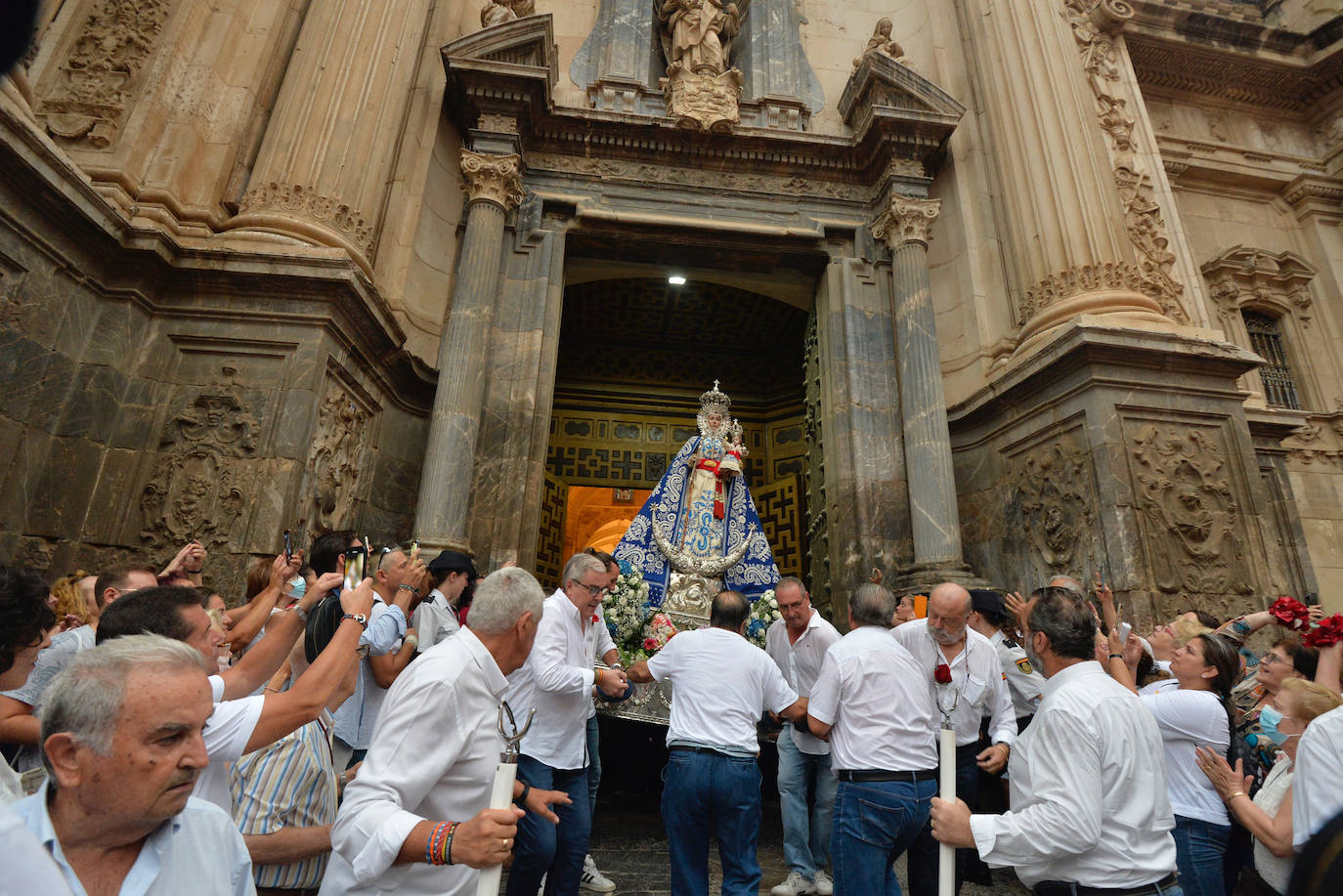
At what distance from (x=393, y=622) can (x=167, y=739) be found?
201cm

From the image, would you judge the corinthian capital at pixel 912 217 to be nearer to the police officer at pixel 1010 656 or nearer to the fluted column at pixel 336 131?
the police officer at pixel 1010 656

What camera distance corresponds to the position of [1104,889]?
6.95ft

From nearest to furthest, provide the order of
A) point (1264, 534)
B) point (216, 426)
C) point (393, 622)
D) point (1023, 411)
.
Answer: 1. point (393, 622)
2. point (216, 426)
3. point (1264, 534)
4. point (1023, 411)

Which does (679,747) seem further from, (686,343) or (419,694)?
(686,343)

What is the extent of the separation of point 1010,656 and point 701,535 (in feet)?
12.2

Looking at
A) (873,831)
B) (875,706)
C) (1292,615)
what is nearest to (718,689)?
(875,706)

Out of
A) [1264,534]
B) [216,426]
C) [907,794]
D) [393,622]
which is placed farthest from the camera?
[1264,534]

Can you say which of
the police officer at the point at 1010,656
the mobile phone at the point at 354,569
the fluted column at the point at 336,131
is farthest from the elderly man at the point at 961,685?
the fluted column at the point at 336,131

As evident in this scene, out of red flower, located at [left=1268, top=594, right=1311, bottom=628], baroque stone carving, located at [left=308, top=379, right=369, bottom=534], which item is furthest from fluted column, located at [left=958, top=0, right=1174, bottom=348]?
baroque stone carving, located at [left=308, top=379, right=369, bottom=534]

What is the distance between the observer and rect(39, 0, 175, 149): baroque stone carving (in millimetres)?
6211

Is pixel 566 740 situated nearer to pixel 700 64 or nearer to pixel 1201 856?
pixel 1201 856

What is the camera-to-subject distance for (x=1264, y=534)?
21.5 feet

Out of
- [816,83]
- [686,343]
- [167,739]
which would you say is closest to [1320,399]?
[816,83]

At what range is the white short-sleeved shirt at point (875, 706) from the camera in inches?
123
